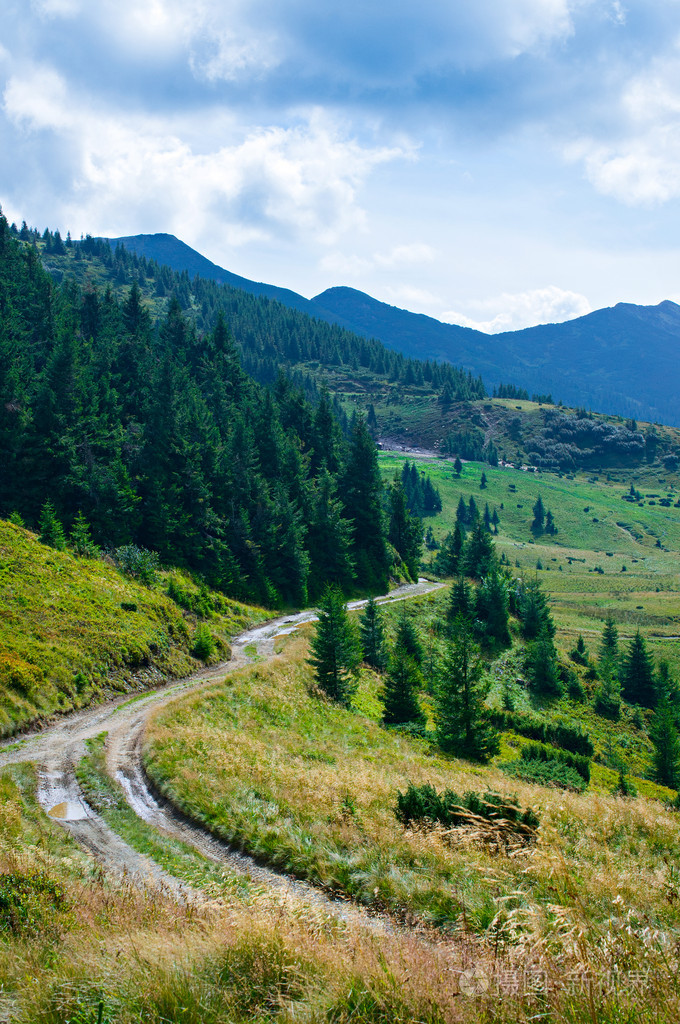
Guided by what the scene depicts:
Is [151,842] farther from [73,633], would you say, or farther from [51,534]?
[51,534]

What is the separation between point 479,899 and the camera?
830cm

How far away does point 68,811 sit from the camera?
46.5 feet

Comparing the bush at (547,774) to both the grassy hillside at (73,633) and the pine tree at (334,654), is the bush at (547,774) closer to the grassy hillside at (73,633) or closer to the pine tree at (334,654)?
the pine tree at (334,654)

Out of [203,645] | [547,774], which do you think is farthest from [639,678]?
[203,645]

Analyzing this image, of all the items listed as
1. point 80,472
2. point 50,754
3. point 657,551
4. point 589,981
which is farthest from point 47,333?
point 657,551

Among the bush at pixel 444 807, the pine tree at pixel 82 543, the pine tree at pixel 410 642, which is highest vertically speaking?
the bush at pixel 444 807

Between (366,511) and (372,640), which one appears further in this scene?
(366,511)

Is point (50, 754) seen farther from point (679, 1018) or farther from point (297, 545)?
point (297, 545)

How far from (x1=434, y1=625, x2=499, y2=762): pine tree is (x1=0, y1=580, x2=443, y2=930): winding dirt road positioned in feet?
46.1

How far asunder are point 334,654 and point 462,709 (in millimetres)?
8663

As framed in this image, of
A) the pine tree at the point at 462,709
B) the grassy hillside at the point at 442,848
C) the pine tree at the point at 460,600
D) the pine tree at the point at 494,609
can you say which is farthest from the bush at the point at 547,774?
the pine tree at the point at 494,609

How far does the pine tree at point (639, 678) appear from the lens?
64.6 meters

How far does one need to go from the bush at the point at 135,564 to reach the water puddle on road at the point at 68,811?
92.5 ft

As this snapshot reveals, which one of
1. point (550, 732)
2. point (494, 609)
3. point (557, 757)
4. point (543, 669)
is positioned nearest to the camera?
point (557, 757)
